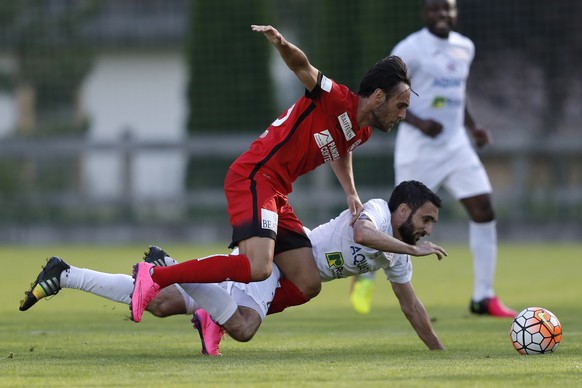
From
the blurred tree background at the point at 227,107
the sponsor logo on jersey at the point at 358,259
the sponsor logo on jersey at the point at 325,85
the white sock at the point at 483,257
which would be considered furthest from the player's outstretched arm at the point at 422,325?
the blurred tree background at the point at 227,107

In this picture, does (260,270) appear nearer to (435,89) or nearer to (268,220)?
(268,220)

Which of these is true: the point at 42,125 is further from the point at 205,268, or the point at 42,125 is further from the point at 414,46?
the point at 205,268

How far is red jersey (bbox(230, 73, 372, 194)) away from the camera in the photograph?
283 inches

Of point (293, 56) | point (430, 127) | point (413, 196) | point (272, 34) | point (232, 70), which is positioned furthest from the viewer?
point (232, 70)

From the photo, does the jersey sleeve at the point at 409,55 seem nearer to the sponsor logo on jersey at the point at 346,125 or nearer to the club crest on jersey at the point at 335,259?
the sponsor logo on jersey at the point at 346,125

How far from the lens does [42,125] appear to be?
89.0ft

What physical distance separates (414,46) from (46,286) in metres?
4.21

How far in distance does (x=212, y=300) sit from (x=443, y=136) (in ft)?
12.1

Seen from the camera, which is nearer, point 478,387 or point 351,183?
point 478,387

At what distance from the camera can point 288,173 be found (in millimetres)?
7383

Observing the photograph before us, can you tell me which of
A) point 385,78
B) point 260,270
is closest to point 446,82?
point 385,78

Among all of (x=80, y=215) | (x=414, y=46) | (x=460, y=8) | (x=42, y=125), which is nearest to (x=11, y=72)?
(x=42, y=125)

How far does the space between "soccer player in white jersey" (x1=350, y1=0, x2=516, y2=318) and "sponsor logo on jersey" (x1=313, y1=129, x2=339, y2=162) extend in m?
2.75

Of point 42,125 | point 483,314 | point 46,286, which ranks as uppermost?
point 46,286
